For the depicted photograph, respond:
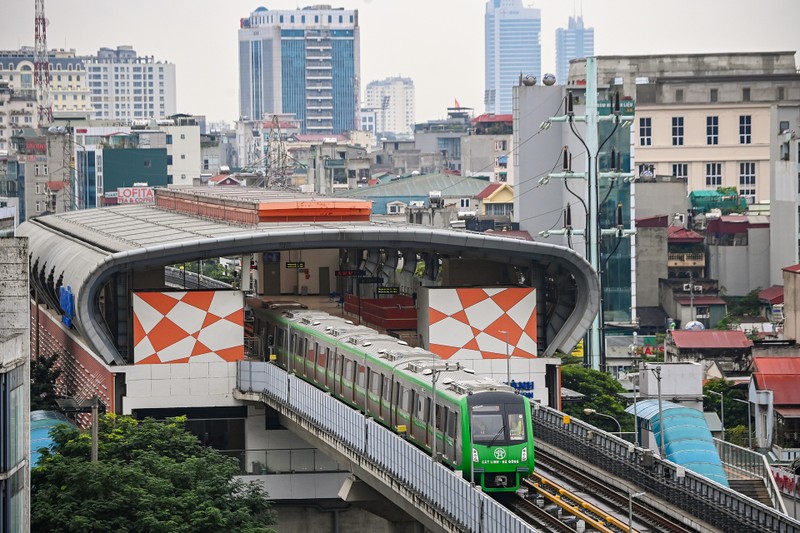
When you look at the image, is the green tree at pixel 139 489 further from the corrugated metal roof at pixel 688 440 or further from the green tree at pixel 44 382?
the corrugated metal roof at pixel 688 440

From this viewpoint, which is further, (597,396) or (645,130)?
(645,130)

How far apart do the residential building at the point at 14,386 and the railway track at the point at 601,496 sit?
11.5 meters

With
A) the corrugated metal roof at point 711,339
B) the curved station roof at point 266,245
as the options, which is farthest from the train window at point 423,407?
the corrugated metal roof at point 711,339

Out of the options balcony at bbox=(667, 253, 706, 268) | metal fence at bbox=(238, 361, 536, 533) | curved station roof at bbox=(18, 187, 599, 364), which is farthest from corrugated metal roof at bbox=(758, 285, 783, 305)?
metal fence at bbox=(238, 361, 536, 533)

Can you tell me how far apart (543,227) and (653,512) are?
8308cm

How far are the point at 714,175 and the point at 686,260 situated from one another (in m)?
35.1

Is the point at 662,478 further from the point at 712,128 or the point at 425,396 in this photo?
the point at 712,128

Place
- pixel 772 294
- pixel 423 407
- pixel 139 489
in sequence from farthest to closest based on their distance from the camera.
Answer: pixel 772 294 → pixel 423 407 → pixel 139 489

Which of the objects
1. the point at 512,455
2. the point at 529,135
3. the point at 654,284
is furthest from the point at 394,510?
the point at 654,284

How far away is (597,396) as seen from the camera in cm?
7412

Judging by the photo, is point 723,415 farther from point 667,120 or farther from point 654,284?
point 667,120

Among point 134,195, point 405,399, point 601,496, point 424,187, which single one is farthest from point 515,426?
point 424,187

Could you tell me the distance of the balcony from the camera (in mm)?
124400

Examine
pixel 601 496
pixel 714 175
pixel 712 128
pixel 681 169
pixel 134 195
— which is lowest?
pixel 601 496
